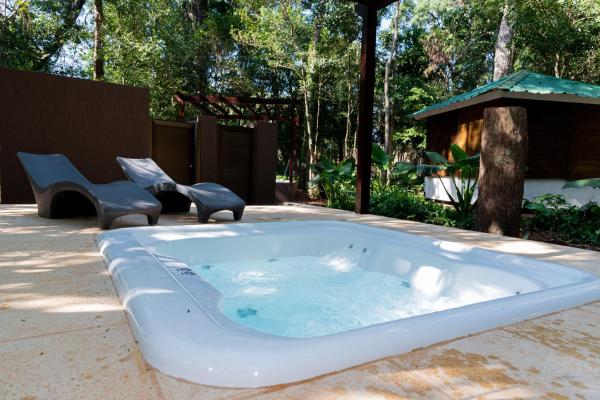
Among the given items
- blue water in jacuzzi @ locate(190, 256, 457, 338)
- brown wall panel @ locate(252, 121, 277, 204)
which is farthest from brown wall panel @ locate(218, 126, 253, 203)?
blue water in jacuzzi @ locate(190, 256, 457, 338)

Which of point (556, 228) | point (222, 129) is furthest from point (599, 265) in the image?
point (222, 129)

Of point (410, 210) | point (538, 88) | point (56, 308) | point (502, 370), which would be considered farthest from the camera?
point (538, 88)

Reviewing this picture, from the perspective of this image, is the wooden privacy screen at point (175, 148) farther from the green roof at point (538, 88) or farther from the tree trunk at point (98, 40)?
the tree trunk at point (98, 40)

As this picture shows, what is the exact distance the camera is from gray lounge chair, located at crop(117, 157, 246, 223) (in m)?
5.31

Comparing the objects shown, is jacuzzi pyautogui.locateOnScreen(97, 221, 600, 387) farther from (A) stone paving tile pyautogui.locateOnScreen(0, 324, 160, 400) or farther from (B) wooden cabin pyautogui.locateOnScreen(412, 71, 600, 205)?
(B) wooden cabin pyautogui.locateOnScreen(412, 71, 600, 205)

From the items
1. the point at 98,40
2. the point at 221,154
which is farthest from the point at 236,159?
the point at 98,40

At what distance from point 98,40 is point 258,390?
1676 centimetres

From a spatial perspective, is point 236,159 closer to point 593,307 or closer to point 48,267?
point 48,267

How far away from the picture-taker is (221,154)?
30.9 feet

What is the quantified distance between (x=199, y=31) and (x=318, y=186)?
8.89 metres

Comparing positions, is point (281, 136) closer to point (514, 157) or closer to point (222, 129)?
point (222, 129)

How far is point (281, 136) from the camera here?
20.8m

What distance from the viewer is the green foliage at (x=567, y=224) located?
511cm

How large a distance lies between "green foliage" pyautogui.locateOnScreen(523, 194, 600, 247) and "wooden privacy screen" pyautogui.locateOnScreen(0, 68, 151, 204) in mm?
7231
